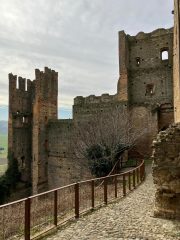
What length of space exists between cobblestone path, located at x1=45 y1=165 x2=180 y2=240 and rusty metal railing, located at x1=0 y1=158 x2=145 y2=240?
467mm

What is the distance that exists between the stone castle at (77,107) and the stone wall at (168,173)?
17.0 meters

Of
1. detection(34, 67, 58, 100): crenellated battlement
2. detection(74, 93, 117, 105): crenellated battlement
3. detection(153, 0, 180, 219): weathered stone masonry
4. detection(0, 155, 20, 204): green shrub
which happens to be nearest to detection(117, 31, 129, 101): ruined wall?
detection(74, 93, 117, 105): crenellated battlement

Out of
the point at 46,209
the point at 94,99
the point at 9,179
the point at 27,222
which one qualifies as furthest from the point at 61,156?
the point at 27,222

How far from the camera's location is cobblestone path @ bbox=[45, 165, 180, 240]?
25.9 feet

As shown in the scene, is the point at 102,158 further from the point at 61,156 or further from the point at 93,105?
the point at 61,156

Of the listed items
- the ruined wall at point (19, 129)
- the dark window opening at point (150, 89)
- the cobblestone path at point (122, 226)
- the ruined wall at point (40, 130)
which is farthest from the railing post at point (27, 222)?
the ruined wall at point (19, 129)

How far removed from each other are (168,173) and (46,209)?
4006 millimetres

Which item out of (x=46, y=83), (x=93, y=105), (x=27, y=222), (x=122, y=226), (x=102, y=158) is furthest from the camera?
(x=46, y=83)

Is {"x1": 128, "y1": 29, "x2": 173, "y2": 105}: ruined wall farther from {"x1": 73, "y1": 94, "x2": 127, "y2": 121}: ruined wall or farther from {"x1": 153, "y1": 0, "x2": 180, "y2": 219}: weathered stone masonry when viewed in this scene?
{"x1": 153, "y1": 0, "x2": 180, "y2": 219}: weathered stone masonry

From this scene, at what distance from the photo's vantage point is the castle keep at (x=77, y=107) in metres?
27.8

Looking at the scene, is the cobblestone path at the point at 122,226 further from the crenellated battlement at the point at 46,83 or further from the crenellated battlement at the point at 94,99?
the crenellated battlement at the point at 46,83

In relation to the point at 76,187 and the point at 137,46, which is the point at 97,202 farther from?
the point at 137,46

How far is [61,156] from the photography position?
29.3 m

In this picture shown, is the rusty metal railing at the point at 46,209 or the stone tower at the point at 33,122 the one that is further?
the stone tower at the point at 33,122
